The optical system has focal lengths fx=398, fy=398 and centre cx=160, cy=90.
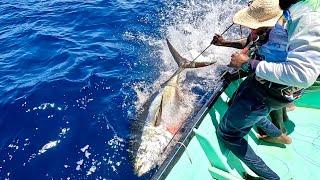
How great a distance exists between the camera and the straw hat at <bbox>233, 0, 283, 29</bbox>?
441 centimetres

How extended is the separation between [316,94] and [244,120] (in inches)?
86.7

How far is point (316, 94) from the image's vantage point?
5926mm

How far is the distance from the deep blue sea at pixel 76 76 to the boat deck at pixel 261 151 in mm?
1676

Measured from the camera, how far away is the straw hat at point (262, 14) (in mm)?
4414

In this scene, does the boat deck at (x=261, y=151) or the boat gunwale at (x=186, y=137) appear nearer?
the boat gunwale at (x=186, y=137)

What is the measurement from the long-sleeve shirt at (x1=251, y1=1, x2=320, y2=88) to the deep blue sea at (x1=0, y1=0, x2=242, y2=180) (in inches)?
131

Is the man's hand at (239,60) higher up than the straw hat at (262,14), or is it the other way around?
the straw hat at (262,14)

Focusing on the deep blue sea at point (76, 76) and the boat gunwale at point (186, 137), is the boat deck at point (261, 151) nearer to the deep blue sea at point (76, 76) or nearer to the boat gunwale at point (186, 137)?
the boat gunwale at point (186, 137)

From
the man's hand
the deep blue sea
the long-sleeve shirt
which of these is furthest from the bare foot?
the deep blue sea

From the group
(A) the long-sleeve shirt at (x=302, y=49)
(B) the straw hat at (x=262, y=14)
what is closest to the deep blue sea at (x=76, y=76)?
(B) the straw hat at (x=262, y=14)

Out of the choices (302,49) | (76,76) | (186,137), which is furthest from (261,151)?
(76,76)

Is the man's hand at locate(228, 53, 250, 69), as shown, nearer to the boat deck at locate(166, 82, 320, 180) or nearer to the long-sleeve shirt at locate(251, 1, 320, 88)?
the long-sleeve shirt at locate(251, 1, 320, 88)

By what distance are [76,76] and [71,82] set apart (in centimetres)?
30

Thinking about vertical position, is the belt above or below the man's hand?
below
